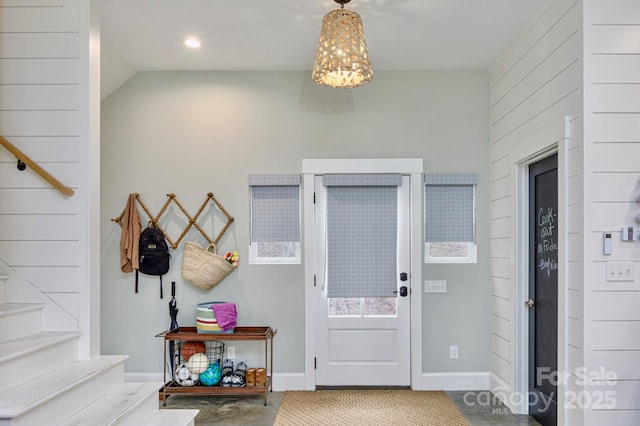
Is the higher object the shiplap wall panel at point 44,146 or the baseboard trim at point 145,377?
the shiplap wall panel at point 44,146

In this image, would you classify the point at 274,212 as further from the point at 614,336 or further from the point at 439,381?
the point at 614,336

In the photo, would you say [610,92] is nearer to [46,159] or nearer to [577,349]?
[577,349]

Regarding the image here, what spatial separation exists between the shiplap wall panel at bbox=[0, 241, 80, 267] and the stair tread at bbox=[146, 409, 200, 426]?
1.06m

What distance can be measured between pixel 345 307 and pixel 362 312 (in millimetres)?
161

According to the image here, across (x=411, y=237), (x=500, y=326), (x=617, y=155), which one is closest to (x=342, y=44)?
(x=617, y=155)

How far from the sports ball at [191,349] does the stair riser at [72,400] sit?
129cm

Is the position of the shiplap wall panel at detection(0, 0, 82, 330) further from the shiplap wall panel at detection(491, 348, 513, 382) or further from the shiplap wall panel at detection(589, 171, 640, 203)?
the shiplap wall panel at detection(491, 348, 513, 382)

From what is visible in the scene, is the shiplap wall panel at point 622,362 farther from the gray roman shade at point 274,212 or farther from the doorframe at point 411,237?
the gray roman shade at point 274,212

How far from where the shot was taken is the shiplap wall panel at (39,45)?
3.17 m

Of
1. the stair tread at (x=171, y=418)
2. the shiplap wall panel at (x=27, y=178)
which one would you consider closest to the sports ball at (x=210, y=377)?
the stair tread at (x=171, y=418)

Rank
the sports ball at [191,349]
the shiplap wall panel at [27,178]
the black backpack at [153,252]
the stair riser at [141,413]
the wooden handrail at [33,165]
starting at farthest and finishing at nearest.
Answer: the black backpack at [153,252] < the sports ball at [191,349] < the shiplap wall panel at [27,178] < the wooden handrail at [33,165] < the stair riser at [141,413]

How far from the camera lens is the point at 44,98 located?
316cm

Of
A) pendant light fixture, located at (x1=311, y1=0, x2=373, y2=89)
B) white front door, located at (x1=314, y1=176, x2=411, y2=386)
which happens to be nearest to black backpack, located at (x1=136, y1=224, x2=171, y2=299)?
white front door, located at (x1=314, y1=176, x2=411, y2=386)

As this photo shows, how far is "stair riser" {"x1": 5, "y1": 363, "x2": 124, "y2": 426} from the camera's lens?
225 centimetres
